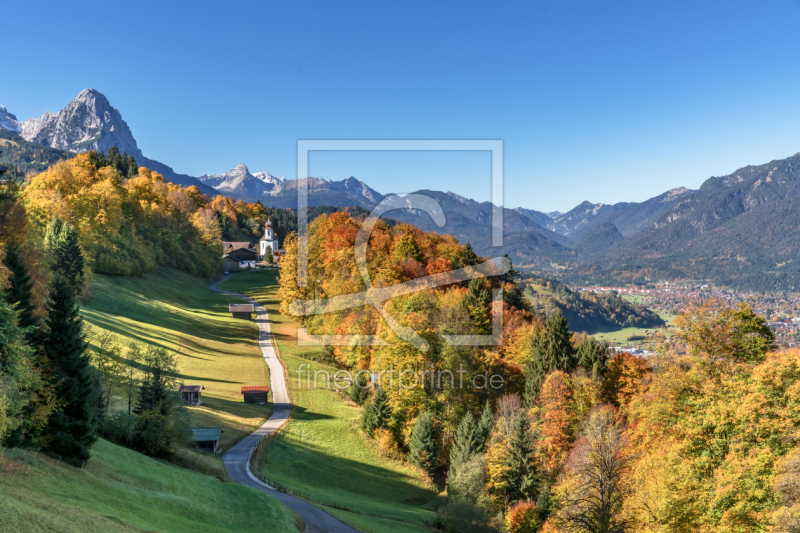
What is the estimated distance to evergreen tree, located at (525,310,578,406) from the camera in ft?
144

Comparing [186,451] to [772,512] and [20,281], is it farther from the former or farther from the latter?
[772,512]

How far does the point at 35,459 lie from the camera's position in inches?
795

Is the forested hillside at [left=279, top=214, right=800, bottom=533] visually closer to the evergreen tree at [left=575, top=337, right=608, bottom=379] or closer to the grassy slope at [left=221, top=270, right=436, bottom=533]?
the evergreen tree at [left=575, top=337, right=608, bottom=379]

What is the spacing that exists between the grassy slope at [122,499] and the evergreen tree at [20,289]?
681cm

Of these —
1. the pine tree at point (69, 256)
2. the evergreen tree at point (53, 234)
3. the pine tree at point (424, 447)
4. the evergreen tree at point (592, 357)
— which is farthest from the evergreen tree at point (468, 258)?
the evergreen tree at point (53, 234)

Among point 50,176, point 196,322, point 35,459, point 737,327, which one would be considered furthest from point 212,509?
point 50,176

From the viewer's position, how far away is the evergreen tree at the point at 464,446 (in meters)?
35.7

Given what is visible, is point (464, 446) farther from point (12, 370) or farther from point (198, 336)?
point (198, 336)

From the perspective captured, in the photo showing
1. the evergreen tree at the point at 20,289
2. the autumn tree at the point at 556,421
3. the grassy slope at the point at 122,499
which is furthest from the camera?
the autumn tree at the point at 556,421

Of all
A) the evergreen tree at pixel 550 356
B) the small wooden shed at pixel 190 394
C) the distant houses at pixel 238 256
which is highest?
the distant houses at pixel 238 256

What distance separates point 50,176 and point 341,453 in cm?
6420

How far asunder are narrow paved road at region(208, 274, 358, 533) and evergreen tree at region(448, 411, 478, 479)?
12328mm

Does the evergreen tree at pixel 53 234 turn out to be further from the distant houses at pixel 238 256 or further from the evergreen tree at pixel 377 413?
the distant houses at pixel 238 256

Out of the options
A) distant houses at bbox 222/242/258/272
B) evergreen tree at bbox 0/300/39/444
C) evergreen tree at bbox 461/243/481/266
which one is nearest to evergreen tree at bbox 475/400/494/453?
evergreen tree at bbox 0/300/39/444
